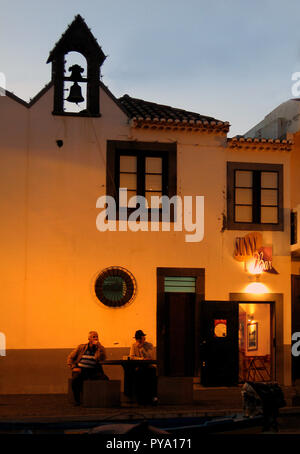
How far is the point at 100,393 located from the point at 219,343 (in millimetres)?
4674

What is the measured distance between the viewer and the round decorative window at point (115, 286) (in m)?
19.1

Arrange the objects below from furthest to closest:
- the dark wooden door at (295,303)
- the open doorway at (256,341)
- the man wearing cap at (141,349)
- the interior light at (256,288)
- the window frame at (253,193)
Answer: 1. the dark wooden door at (295,303)
2. the open doorway at (256,341)
3. the window frame at (253,193)
4. the interior light at (256,288)
5. the man wearing cap at (141,349)

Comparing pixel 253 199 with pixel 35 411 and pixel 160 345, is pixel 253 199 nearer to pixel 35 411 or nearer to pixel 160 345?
pixel 160 345

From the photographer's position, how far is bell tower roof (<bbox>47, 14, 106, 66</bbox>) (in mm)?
19594

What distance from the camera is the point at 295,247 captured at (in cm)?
1995

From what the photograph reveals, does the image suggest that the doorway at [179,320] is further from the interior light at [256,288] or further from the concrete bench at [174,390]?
the concrete bench at [174,390]

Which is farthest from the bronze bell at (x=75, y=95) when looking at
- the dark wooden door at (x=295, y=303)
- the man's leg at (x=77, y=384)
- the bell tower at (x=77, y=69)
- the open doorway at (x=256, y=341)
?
the dark wooden door at (x=295, y=303)

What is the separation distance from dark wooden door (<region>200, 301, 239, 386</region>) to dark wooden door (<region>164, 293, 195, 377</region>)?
398 millimetres

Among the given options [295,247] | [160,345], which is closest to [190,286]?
[160,345]

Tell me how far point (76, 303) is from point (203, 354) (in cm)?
345

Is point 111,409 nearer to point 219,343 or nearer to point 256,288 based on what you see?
point 219,343

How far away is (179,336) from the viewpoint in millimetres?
19547

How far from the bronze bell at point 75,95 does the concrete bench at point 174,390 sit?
7.59m

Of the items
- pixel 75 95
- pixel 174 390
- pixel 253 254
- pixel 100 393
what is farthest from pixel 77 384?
pixel 75 95
